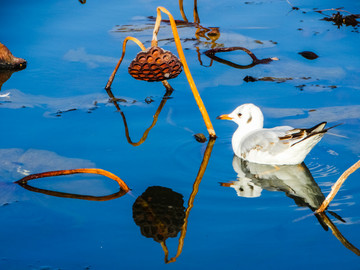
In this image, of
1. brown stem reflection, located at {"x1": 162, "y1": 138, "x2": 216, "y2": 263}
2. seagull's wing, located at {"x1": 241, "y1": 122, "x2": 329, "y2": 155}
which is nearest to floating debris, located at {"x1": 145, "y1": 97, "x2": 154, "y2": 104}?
brown stem reflection, located at {"x1": 162, "y1": 138, "x2": 216, "y2": 263}

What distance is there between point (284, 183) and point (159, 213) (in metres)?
1.33

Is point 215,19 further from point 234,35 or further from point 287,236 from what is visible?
point 287,236

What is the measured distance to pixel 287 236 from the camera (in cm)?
455

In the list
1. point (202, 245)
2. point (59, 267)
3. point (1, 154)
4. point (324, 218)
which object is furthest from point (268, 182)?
point (1, 154)

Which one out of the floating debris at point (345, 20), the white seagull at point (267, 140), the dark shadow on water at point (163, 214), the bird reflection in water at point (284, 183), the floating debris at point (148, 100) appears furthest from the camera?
the floating debris at point (345, 20)

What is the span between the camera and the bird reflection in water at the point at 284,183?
16.5ft

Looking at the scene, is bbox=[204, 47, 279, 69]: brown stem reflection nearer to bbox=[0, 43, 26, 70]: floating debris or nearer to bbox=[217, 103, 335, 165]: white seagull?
bbox=[217, 103, 335, 165]: white seagull

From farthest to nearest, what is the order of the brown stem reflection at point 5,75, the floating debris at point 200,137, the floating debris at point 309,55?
1. the floating debris at point 309,55
2. the brown stem reflection at point 5,75
3. the floating debris at point 200,137

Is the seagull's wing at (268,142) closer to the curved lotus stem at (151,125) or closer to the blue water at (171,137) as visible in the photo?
the blue water at (171,137)

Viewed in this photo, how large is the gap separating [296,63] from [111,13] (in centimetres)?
371

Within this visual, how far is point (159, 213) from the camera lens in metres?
4.93

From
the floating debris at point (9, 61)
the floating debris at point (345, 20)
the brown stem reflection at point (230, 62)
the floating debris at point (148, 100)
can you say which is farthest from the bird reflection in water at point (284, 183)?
the floating debris at point (345, 20)

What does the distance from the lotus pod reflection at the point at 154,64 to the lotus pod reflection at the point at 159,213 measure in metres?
1.31

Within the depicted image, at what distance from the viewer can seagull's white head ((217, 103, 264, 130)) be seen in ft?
20.7
